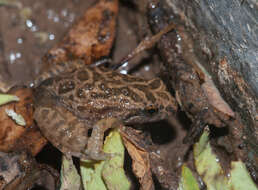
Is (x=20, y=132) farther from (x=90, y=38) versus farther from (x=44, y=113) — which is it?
(x=90, y=38)

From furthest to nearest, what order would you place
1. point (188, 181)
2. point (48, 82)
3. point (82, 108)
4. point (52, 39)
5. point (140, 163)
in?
point (52, 39) → point (48, 82) → point (82, 108) → point (140, 163) → point (188, 181)

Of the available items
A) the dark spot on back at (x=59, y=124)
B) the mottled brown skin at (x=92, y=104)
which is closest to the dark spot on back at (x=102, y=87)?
the mottled brown skin at (x=92, y=104)

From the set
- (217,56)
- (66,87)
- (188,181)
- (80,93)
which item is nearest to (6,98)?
(66,87)

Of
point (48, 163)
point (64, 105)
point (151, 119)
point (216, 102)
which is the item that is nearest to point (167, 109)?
point (151, 119)

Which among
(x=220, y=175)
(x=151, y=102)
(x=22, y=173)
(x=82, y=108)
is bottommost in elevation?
(x=22, y=173)

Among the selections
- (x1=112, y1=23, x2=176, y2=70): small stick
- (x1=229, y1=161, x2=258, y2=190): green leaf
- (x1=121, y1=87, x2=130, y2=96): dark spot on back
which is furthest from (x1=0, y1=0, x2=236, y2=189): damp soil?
(x1=229, y1=161, x2=258, y2=190): green leaf

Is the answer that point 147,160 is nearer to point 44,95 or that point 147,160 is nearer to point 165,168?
point 165,168

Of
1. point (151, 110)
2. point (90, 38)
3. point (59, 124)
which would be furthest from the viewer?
point (90, 38)
